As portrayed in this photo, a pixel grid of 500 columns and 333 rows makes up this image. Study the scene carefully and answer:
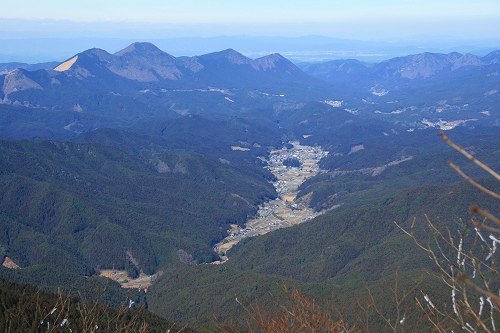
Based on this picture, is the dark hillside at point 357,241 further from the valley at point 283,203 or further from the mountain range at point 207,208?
the valley at point 283,203

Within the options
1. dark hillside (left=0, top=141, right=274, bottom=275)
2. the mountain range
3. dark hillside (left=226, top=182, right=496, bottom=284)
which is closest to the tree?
the mountain range

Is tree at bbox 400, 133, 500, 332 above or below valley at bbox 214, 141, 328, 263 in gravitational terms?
above

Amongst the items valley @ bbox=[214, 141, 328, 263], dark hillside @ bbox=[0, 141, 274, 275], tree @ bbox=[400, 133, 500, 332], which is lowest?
valley @ bbox=[214, 141, 328, 263]

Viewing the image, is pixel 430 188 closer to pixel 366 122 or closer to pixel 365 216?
pixel 365 216

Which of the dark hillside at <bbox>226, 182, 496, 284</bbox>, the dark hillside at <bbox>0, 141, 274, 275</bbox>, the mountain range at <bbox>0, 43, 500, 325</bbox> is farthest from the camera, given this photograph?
the dark hillside at <bbox>0, 141, 274, 275</bbox>

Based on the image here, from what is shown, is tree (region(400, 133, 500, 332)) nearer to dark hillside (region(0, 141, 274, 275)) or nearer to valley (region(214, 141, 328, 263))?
dark hillside (region(0, 141, 274, 275))

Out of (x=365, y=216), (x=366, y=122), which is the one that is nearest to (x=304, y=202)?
(x=365, y=216)

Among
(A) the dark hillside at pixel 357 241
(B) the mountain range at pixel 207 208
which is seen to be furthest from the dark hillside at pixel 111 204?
(A) the dark hillside at pixel 357 241

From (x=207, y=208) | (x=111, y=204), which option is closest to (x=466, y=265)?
(x=111, y=204)
